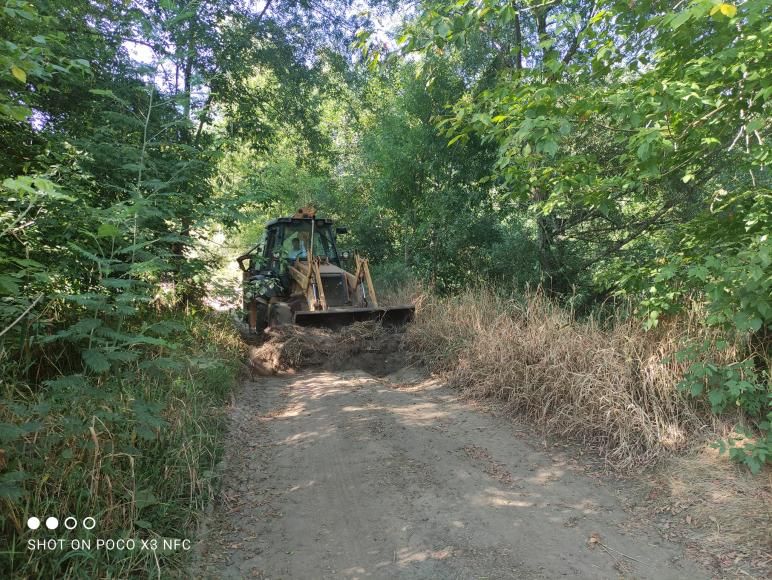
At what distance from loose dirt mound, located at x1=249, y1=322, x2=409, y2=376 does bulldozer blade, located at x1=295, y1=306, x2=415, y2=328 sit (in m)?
0.20

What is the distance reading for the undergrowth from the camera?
8.46 feet

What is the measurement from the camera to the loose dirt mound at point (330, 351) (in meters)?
7.84

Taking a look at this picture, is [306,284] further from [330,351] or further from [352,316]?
[330,351]

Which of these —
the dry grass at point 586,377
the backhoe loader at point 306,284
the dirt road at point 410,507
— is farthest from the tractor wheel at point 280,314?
the dirt road at point 410,507

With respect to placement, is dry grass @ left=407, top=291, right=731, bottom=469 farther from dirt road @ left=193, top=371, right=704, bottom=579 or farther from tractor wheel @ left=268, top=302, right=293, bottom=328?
tractor wheel @ left=268, top=302, right=293, bottom=328

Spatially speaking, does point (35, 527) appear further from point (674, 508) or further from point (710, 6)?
point (710, 6)

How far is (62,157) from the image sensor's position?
16.7ft

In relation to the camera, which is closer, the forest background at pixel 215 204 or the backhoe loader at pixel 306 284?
the forest background at pixel 215 204

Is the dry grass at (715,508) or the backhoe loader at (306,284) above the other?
the backhoe loader at (306,284)

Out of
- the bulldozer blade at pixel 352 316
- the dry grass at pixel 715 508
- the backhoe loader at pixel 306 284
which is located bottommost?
the dry grass at pixel 715 508

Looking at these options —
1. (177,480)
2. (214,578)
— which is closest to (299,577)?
(214,578)

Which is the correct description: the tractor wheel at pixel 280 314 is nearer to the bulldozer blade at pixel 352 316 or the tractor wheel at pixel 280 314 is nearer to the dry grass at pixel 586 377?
the bulldozer blade at pixel 352 316

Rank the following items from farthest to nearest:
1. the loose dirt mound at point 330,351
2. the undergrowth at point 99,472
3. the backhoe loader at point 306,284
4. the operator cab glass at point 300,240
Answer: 1. the operator cab glass at point 300,240
2. the backhoe loader at point 306,284
3. the loose dirt mound at point 330,351
4. the undergrowth at point 99,472

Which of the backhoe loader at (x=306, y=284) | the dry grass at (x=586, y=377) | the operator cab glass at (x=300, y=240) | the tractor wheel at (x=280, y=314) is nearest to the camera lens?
the dry grass at (x=586, y=377)
